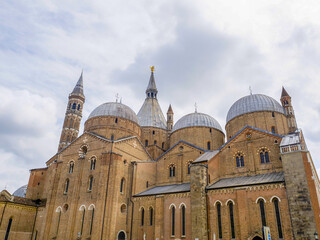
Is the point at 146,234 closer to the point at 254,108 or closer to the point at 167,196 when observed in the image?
the point at 167,196

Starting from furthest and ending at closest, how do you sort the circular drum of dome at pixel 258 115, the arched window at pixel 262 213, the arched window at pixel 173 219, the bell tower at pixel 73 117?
the bell tower at pixel 73 117 < the circular drum of dome at pixel 258 115 < the arched window at pixel 173 219 < the arched window at pixel 262 213

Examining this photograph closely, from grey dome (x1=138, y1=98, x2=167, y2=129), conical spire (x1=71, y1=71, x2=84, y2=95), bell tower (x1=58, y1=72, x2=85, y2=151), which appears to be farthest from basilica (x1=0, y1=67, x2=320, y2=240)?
conical spire (x1=71, y1=71, x2=84, y2=95)

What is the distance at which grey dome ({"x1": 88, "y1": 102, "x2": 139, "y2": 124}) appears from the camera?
3397 cm

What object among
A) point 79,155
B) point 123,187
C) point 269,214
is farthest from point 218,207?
point 79,155

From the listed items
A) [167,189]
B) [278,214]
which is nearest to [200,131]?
[167,189]

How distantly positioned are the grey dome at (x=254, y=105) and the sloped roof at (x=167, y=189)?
37.7 feet

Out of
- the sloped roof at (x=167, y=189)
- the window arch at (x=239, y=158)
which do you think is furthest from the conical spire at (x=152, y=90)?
the window arch at (x=239, y=158)

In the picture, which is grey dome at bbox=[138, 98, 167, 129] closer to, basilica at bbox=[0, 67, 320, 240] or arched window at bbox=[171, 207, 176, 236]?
basilica at bbox=[0, 67, 320, 240]

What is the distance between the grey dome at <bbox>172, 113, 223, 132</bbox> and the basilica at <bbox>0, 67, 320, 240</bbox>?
5.5 inches

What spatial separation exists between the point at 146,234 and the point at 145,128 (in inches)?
761

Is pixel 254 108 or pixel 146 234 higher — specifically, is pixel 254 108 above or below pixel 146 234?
above

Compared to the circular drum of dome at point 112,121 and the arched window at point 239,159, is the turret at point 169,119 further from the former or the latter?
the arched window at point 239,159

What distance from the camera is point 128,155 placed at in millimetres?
30312

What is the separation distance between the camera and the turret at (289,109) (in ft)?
99.8
